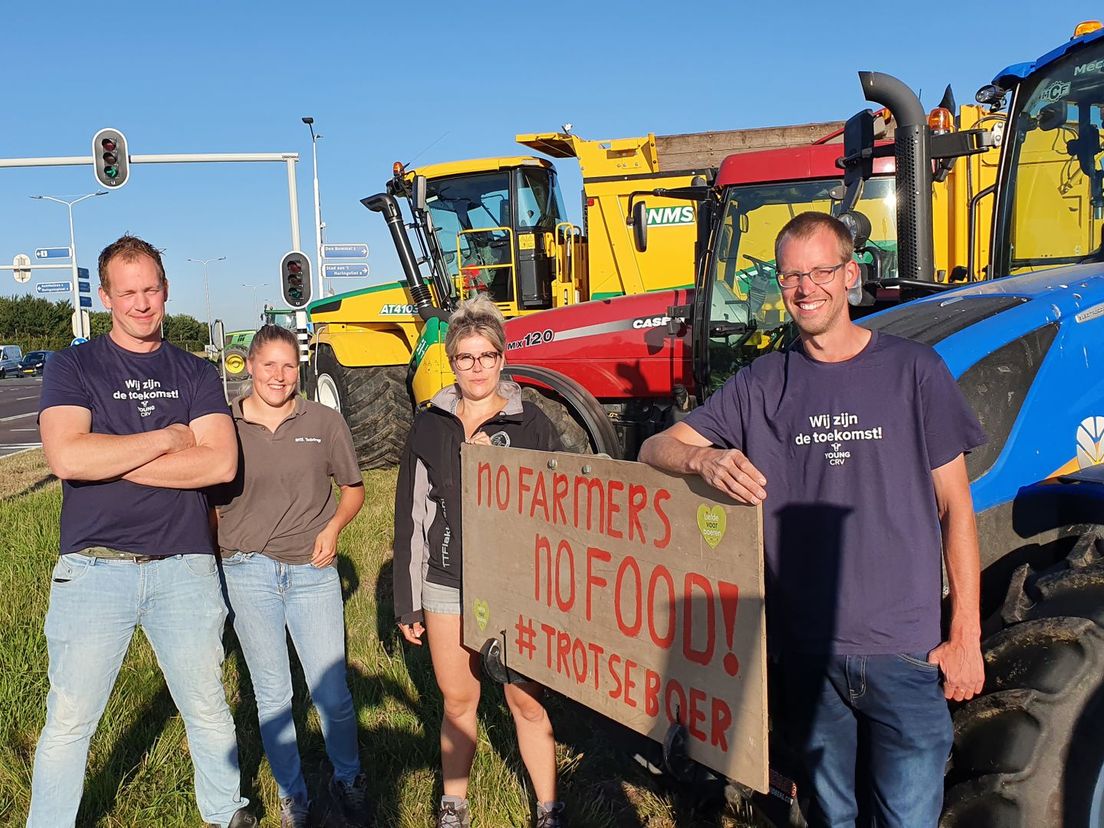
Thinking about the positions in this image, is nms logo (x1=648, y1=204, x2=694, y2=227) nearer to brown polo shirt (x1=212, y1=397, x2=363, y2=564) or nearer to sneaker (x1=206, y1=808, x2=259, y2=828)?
brown polo shirt (x1=212, y1=397, x2=363, y2=564)

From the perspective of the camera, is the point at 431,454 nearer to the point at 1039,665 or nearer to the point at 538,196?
the point at 1039,665

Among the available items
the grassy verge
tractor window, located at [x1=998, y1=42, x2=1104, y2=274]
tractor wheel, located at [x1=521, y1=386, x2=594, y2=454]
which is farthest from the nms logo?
the grassy verge

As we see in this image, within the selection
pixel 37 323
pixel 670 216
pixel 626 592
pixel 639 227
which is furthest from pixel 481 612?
pixel 37 323

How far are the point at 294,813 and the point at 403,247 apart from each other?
7209 millimetres

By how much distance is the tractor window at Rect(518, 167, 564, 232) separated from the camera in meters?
9.72

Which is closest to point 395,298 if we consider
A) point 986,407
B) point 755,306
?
point 755,306

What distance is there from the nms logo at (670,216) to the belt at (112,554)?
5900 millimetres

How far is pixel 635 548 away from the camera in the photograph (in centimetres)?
246

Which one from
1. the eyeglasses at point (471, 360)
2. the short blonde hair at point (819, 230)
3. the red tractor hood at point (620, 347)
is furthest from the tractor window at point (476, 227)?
the short blonde hair at point (819, 230)

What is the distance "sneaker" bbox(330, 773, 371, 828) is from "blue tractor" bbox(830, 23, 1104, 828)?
208 cm

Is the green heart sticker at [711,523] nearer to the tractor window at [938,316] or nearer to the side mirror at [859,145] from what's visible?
the tractor window at [938,316]

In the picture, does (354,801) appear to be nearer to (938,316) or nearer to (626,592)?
(626,592)

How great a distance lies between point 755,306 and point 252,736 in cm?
350

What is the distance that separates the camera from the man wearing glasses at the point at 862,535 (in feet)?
7.15
